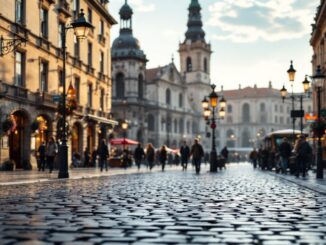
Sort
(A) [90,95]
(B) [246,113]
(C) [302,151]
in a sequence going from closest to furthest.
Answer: (C) [302,151] → (A) [90,95] → (B) [246,113]

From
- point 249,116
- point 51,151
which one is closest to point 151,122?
point 249,116

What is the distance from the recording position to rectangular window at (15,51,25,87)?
2764 cm

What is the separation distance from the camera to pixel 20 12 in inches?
1121

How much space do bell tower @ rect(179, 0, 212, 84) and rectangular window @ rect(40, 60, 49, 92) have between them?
75.7 metres

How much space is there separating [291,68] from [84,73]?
60.3ft

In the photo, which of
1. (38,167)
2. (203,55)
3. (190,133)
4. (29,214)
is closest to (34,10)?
(38,167)

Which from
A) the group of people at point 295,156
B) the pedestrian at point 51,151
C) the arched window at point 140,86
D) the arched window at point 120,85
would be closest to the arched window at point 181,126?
the arched window at point 140,86

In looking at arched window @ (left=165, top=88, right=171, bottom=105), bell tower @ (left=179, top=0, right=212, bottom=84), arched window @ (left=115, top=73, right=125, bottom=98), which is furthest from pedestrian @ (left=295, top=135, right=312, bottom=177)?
bell tower @ (left=179, top=0, right=212, bottom=84)

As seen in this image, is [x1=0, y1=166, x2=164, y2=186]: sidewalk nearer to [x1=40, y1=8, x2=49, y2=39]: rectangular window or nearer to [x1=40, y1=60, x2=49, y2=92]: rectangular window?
[x1=40, y1=60, x2=49, y2=92]: rectangular window

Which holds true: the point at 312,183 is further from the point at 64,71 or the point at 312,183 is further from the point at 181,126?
the point at 181,126

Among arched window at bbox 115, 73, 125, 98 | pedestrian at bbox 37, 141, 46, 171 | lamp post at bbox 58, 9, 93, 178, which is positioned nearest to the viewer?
lamp post at bbox 58, 9, 93, 178

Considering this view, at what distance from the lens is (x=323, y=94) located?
42.4 m

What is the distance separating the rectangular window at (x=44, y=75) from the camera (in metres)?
31.2

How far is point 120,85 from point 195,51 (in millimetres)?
32924
